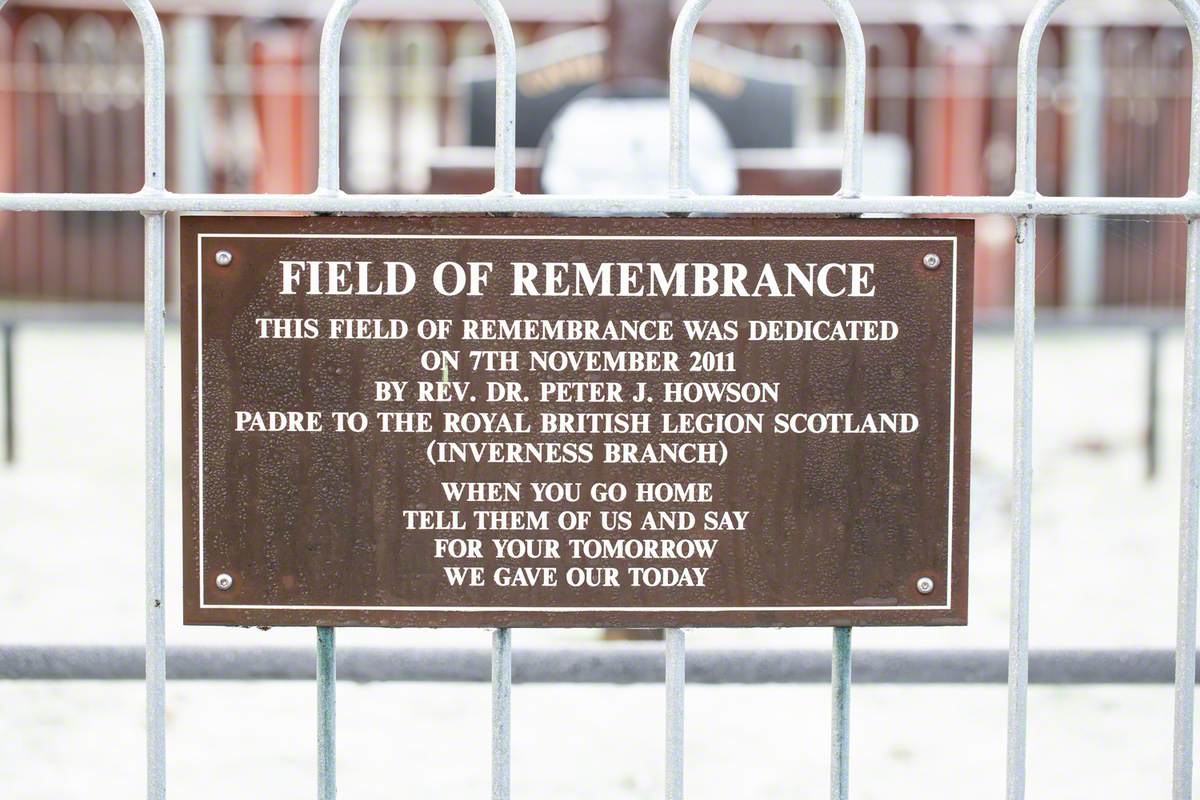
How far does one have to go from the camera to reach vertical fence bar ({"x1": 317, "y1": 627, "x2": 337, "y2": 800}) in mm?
2059

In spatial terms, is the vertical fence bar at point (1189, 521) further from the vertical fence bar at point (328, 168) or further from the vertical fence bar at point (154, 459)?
the vertical fence bar at point (154, 459)

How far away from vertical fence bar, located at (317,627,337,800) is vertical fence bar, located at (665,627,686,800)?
1.57 ft

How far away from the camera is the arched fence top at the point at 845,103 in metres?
1.96

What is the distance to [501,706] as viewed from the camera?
2.04 meters

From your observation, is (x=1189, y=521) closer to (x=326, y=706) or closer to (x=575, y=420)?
(x=575, y=420)

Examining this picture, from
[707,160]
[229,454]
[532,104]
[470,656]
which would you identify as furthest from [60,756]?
[532,104]

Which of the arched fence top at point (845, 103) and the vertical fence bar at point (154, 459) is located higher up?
the arched fence top at point (845, 103)

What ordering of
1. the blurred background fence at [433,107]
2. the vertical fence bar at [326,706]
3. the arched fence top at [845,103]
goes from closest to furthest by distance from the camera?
1. the arched fence top at [845,103]
2. the vertical fence bar at [326,706]
3. the blurred background fence at [433,107]

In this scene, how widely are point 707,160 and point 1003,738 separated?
280 centimetres

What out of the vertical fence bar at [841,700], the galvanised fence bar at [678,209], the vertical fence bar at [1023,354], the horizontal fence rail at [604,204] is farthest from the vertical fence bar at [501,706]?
the vertical fence bar at [1023,354]

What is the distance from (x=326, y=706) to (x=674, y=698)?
50 centimetres

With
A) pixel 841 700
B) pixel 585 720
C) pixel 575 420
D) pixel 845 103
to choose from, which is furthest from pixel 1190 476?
pixel 585 720

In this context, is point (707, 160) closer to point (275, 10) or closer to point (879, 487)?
point (879, 487)

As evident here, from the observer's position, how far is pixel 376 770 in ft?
11.2
